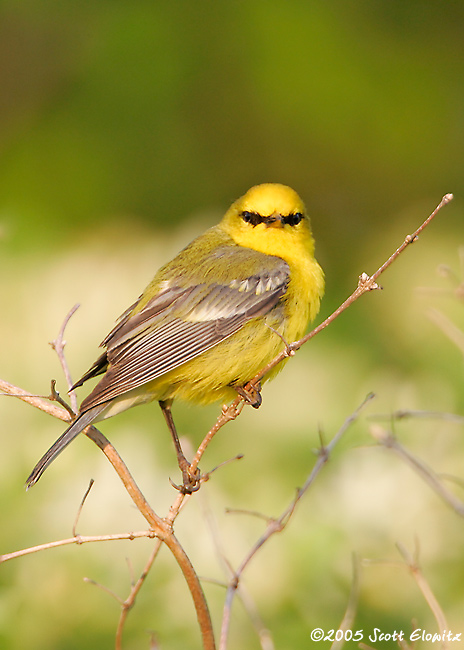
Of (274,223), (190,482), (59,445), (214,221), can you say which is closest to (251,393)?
(190,482)

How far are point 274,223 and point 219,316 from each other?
552mm

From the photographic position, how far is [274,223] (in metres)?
3.42

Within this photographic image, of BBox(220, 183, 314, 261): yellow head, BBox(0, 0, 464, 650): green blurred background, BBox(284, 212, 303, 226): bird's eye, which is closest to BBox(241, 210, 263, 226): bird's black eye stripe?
BBox(220, 183, 314, 261): yellow head

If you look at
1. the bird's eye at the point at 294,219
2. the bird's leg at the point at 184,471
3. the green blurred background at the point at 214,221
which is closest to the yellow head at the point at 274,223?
the bird's eye at the point at 294,219

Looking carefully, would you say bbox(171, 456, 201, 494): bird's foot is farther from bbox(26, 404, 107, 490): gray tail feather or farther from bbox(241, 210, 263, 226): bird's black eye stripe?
bbox(241, 210, 263, 226): bird's black eye stripe

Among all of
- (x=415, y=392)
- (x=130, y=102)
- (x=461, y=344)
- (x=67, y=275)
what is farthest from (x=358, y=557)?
(x=130, y=102)

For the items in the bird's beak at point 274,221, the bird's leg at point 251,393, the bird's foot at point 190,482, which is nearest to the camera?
the bird's foot at point 190,482

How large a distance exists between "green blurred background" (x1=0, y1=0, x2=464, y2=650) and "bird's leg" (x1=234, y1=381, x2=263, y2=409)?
31.2 inches

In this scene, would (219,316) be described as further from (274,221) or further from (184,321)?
(274,221)

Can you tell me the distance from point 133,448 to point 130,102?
246 centimetres

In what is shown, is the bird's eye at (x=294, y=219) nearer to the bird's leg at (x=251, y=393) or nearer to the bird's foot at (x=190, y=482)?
the bird's leg at (x=251, y=393)

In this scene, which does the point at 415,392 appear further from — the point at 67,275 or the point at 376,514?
the point at 67,275

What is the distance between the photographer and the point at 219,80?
5.48 m

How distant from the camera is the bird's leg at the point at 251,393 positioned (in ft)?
9.40
